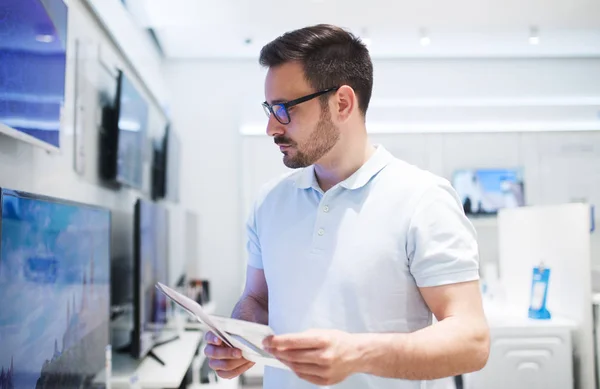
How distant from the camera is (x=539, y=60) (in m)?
5.50

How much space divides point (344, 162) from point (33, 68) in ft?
3.07

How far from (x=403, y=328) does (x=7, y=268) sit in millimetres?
957

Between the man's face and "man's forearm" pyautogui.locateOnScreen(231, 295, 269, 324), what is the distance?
41 centimetres

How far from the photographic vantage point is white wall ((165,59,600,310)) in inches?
204

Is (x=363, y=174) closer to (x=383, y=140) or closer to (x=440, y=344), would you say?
(x=440, y=344)

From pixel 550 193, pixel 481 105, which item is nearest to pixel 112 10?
pixel 481 105

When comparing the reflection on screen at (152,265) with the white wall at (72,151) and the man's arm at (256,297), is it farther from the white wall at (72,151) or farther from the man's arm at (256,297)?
the man's arm at (256,297)

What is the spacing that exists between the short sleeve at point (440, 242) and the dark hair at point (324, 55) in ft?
1.18

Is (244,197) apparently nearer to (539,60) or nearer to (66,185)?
(66,185)

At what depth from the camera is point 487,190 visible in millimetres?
5137

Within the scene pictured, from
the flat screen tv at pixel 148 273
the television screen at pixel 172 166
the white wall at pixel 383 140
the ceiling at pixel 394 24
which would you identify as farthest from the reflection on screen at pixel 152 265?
the white wall at pixel 383 140

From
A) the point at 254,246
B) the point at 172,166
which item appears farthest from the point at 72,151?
the point at 172,166

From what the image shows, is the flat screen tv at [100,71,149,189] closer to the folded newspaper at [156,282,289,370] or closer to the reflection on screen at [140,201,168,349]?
the reflection on screen at [140,201,168,349]

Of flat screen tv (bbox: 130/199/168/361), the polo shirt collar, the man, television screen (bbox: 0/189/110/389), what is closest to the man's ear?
the man
